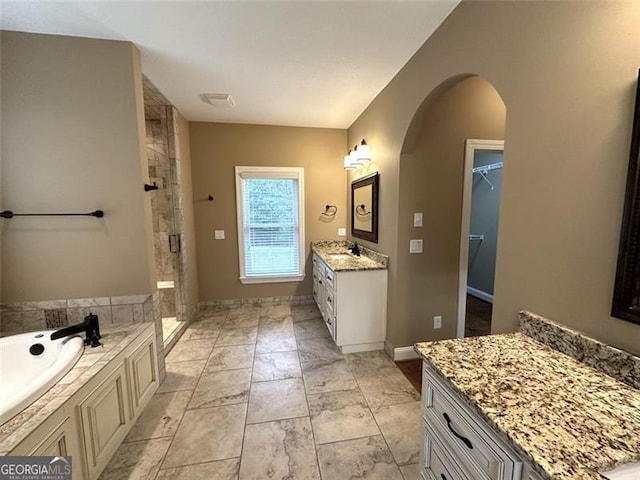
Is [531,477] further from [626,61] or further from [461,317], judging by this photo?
[461,317]

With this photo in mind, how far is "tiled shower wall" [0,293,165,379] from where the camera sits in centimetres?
187

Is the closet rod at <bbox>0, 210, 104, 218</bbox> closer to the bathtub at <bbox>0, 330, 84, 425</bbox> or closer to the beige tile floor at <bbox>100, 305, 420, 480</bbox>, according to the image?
the bathtub at <bbox>0, 330, 84, 425</bbox>

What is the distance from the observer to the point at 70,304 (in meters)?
1.93

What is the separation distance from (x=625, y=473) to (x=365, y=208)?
2.72 m

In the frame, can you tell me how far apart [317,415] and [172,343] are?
6.11 feet

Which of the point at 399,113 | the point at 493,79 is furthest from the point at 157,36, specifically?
the point at 493,79

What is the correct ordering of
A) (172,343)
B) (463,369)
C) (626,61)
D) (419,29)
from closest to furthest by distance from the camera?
(626,61) < (463,369) < (419,29) < (172,343)

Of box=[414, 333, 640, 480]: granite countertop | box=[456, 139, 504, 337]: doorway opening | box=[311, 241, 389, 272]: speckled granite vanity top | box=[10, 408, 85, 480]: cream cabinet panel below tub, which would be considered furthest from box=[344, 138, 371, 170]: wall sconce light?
box=[10, 408, 85, 480]: cream cabinet panel below tub

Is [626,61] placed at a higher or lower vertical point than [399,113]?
lower

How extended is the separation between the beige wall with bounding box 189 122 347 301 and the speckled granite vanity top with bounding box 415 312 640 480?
3.03m

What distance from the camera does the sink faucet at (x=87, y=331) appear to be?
64.4 inches

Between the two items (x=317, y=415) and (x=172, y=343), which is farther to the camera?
(x=172, y=343)

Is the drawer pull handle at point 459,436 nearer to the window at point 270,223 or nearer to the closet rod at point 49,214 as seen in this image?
the closet rod at point 49,214

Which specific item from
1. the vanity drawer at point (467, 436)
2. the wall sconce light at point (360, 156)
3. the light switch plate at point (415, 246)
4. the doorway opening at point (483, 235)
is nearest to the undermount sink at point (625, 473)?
the vanity drawer at point (467, 436)
